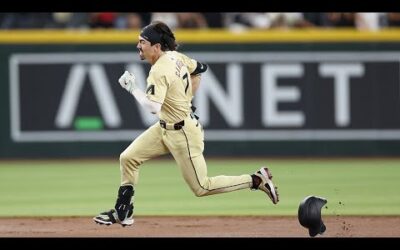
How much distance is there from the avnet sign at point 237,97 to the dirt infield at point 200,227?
635 cm

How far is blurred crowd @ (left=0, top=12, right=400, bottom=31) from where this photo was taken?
18.0m

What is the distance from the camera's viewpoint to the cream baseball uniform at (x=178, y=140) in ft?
32.1

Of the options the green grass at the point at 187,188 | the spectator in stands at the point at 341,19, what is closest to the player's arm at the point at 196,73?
the green grass at the point at 187,188

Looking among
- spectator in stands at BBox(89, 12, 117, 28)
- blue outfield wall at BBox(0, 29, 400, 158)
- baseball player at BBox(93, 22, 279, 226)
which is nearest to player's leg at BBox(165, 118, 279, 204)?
baseball player at BBox(93, 22, 279, 226)

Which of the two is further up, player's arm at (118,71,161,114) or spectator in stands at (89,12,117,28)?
spectator in stands at (89,12,117,28)

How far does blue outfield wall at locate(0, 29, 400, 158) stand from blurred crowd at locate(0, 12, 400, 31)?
0.53 metres

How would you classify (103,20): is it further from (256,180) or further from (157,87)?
(157,87)

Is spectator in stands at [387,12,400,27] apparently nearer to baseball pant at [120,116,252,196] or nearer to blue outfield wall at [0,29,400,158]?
blue outfield wall at [0,29,400,158]

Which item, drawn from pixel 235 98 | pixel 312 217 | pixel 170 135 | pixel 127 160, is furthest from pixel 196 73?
pixel 235 98

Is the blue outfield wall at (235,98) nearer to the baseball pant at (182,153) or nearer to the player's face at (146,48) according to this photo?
the baseball pant at (182,153)

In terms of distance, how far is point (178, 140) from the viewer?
32.3ft

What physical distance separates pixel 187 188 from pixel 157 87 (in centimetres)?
515
